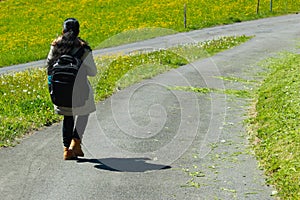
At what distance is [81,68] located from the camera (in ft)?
23.6


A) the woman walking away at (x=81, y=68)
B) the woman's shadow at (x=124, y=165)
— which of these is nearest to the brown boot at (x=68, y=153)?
the woman walking away at (x=81, y=68)

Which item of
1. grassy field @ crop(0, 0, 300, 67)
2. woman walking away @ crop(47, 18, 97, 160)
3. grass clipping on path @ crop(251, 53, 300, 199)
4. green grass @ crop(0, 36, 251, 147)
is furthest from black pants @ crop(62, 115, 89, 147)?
grassy field @ crop(0, 0, 300, 67)

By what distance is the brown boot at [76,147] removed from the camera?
24.3 feet

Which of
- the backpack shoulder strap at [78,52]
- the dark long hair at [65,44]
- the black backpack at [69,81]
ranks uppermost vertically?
the dark long hair at [65,44]

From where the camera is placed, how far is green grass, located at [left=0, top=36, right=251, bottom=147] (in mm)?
9031

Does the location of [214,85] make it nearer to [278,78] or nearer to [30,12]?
[278,78]

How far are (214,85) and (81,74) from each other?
6.07 m

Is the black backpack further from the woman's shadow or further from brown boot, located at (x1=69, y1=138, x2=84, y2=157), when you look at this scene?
the woman's shadow

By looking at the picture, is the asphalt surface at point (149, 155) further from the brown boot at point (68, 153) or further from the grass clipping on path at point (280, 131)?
the grass clipping on path at point (280, 131)

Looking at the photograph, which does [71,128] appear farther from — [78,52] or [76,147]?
[78,52]

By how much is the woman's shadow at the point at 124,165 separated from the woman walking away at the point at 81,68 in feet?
0.87

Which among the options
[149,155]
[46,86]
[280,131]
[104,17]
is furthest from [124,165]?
[104,17]

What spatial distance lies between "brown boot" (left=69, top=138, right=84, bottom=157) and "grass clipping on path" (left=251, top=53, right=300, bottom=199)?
256 cm

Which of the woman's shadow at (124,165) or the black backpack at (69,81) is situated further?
the black backpack at (69,81)
